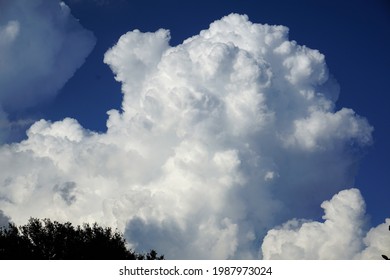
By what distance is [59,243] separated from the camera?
4128 cm

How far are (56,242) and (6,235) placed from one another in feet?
17.4

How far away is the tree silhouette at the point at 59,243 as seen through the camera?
129 feet

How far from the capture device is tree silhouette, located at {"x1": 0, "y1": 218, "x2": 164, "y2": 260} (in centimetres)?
3934
